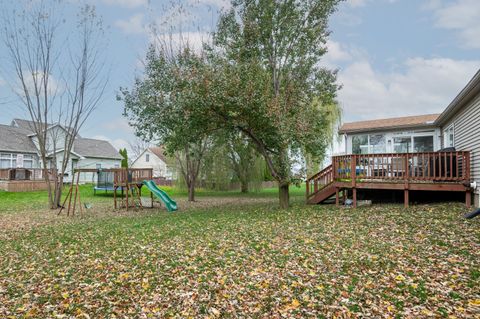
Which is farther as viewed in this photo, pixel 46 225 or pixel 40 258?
pixel 46 225

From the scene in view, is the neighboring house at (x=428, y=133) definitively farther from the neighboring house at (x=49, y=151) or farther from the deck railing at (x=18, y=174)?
the neighboring house at (x=49, y=151)

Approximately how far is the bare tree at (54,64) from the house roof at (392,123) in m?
12.6

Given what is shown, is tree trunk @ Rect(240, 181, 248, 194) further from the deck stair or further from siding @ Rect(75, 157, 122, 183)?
siding @ Rect(75, 157, 122, 183)

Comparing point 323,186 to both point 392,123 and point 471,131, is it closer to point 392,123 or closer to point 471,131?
point 471,131

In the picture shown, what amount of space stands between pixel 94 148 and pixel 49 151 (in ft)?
16.9

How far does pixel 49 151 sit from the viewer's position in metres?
28.5

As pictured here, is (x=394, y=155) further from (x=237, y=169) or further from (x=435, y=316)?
(x=237, y=169)

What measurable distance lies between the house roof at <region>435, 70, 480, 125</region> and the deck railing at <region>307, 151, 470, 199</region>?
1590 mm

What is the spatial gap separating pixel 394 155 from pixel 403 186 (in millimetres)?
1027

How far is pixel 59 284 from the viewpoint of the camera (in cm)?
471

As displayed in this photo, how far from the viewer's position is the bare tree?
45.8 feet

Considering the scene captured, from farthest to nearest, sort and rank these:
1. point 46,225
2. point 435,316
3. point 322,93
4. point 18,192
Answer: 1. point 18,192
2. point 322,93
3. point 46,225
4. point 435,316

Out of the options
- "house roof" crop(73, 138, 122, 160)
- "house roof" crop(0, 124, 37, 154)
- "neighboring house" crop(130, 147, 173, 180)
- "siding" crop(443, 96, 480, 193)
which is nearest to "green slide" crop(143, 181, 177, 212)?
"siding" crop(443, 96, 480, 193)

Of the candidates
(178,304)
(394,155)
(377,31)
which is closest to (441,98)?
(377,31)
